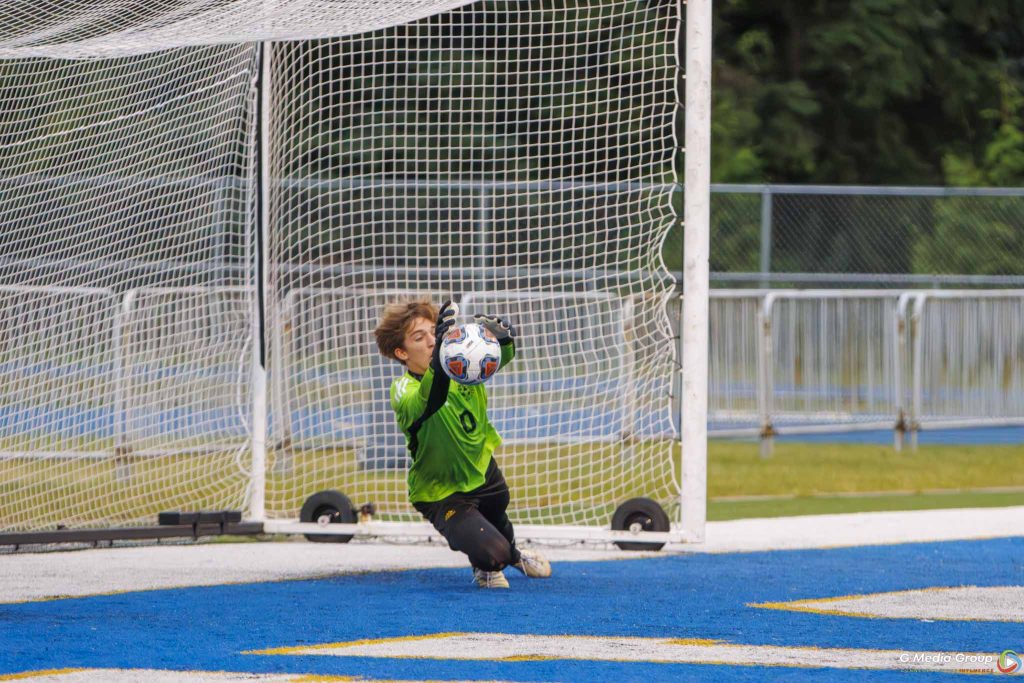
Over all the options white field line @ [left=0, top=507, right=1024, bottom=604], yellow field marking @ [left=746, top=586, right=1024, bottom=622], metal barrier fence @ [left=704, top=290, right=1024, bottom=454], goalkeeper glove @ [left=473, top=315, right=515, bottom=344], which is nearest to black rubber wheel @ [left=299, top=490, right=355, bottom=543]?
white field line @ [left=0, top=507, right=1024, bottom=604]

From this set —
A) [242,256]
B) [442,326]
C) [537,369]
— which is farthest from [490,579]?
[537,369]

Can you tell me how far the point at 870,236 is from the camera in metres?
17.6

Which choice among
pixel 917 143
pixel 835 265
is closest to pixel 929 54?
pixel 917 143

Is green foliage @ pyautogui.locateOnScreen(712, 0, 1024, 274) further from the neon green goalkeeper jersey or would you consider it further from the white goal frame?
the neon green goalkeeper jersey

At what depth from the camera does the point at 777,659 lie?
17.2 ft

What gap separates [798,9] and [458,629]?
23957mm

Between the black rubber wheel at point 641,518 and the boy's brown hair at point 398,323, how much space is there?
1.57m

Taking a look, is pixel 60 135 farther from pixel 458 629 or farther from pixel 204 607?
pixel 458 629

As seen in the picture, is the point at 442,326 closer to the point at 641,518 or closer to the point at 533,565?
the point at 533,565

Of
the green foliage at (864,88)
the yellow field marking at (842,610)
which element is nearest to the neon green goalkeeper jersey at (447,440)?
the yellow field marking at (842,610)

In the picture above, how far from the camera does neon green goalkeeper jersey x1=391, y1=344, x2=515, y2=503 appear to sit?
702 centimetres

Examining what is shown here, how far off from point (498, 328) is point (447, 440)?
26.8 inches

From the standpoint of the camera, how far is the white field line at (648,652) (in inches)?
203

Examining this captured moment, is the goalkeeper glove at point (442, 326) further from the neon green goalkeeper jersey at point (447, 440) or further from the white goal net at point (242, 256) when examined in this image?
the white goal net at point (242, 256)
